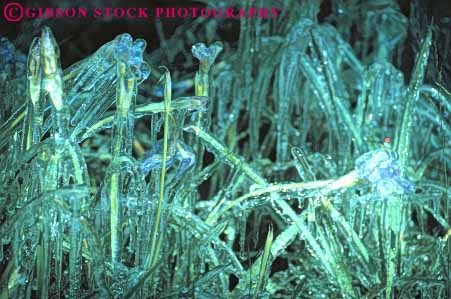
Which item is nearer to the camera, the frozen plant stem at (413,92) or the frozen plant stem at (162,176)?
the frozen plant stem at (162,176)

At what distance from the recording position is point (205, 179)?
710 mm

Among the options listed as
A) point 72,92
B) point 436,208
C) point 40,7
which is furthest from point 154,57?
point 436,208

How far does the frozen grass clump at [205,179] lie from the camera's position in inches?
21.8

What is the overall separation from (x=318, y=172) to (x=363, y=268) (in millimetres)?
218

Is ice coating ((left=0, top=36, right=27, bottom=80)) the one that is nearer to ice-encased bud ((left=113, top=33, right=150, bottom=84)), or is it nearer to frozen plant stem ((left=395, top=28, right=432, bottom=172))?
ice-encased bud ((left=113, top=33, right=150, bottom=84))

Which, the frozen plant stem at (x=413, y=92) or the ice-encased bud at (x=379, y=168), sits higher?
the frozen plant stem at (x=413, y=92)

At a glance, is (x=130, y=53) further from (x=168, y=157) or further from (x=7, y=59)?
(x=7, y=59)

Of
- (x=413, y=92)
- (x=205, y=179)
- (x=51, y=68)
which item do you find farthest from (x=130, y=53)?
(x=413, y=92)

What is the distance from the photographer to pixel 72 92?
2.00ft

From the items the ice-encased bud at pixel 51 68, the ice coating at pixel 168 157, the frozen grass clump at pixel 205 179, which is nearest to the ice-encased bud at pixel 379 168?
the frozen grass clump at pixel 205 179

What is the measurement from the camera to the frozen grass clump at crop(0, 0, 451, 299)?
1.82 ft

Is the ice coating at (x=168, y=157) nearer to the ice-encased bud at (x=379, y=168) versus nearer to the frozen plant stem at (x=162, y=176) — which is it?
the frozen plant stem at (x=162, y=176)

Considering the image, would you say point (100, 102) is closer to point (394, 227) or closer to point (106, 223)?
point (106, 223)

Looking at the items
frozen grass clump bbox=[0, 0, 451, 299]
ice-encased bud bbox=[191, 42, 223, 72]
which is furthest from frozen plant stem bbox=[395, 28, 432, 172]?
ice-encased bud bbox=[191, 42, 223, 72]
